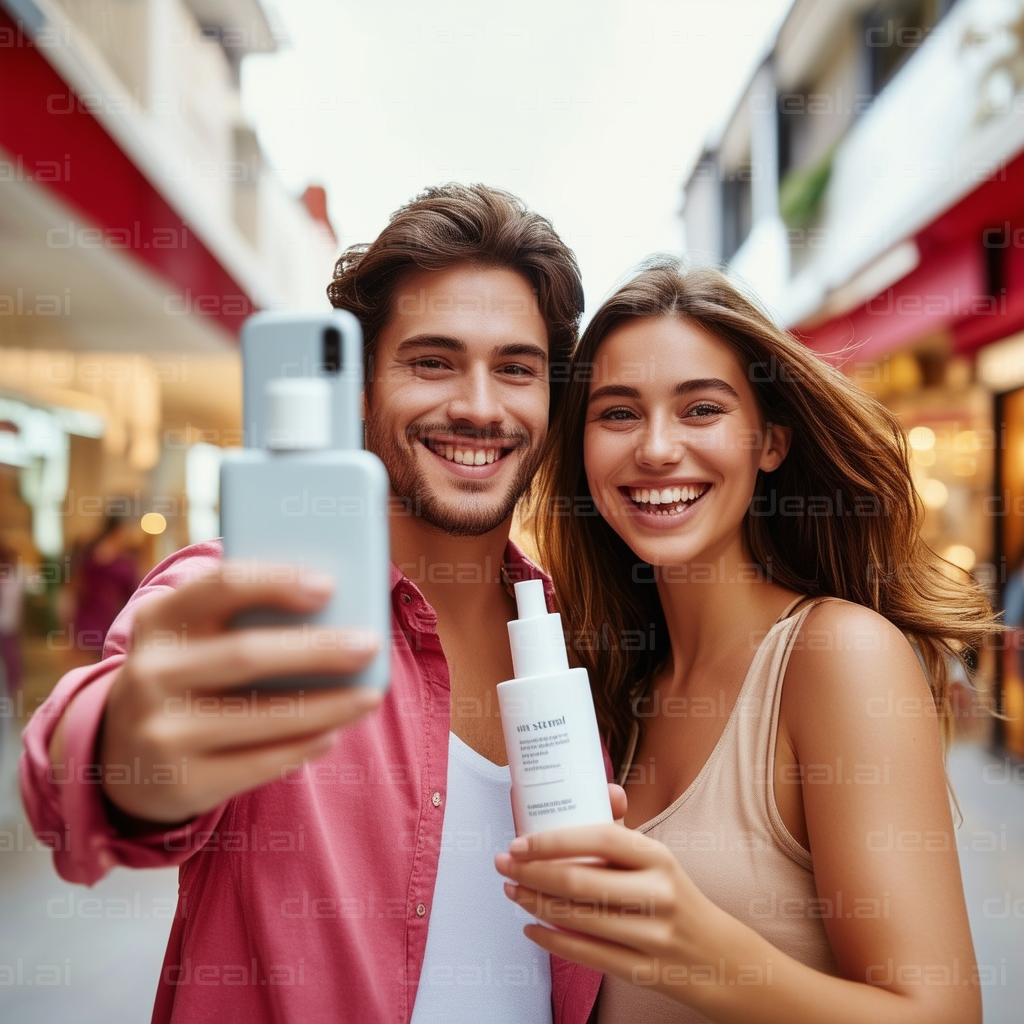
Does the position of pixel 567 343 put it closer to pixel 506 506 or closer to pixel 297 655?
pixel 506 506

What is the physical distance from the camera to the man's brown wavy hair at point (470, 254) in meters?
1.54

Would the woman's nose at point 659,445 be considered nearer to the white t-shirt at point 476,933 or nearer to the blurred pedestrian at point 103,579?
the white t-shirt at point 476,933

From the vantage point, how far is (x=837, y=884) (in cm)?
108

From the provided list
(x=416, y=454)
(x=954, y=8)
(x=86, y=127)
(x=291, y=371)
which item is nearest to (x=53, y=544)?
(x=86, y=127)

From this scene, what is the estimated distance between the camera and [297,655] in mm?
621

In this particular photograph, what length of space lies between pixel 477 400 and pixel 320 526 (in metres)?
0.79

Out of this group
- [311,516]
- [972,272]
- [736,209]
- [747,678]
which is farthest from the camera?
[736,209]

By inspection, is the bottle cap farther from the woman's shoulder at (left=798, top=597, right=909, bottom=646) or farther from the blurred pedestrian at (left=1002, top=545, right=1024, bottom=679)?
the blurred pedestrian at (left=1002, top=545, right=1024, bottom=679)

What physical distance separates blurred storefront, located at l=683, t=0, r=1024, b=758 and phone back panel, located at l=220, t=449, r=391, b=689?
3.08m

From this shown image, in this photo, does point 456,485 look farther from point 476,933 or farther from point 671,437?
point 476,933

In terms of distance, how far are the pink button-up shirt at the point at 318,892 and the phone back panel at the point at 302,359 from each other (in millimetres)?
436

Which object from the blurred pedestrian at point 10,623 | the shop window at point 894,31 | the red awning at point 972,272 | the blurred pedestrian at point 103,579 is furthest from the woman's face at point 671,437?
the shop window at point 894,31

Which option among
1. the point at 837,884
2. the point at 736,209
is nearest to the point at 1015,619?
the point at 837,884

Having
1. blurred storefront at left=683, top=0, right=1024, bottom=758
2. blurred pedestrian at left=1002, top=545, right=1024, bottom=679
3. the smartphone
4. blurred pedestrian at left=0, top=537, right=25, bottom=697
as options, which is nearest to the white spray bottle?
the smartphone
